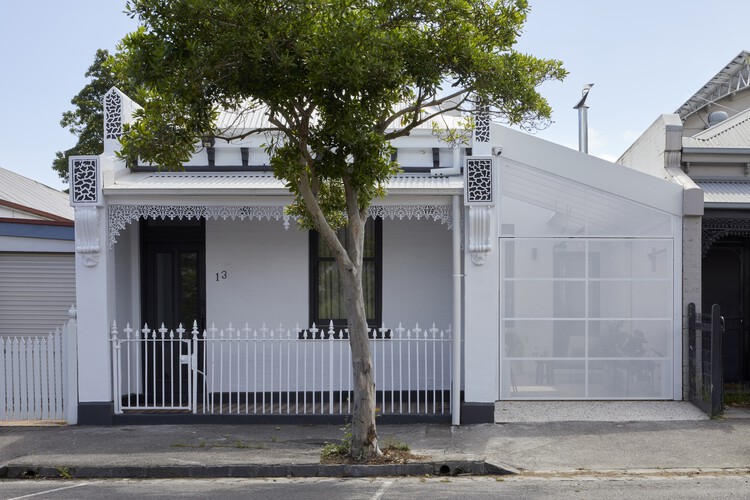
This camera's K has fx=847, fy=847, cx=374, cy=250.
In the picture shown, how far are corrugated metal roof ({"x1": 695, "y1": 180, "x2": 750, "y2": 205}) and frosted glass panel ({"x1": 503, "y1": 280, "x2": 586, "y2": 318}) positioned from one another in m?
2.25

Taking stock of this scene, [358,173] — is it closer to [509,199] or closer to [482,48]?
[482,48]

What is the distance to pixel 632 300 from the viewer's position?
11.6m

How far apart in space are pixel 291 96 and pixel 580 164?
462cm

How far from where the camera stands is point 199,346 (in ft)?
44.0

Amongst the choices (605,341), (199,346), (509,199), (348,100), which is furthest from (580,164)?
(199,346)

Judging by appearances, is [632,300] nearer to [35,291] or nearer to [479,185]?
[479,185]

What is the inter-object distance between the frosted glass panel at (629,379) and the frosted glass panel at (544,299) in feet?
2.63

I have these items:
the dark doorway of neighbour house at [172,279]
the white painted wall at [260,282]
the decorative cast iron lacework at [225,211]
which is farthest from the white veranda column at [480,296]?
the dark doorway of neighbour house at [172,279]

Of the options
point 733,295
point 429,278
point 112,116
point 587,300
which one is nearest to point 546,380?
point 587,300

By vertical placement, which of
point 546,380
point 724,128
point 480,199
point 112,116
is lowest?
point 546,380

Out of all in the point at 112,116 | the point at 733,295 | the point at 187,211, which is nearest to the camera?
the point at 187,211

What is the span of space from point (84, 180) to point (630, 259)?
7326 millimetres

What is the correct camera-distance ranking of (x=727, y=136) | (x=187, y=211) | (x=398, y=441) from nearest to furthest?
(x=398, y=441) → (x=187, y=211) → (x=727, y=136)

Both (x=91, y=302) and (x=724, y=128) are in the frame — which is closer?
(x=91, y=302)
